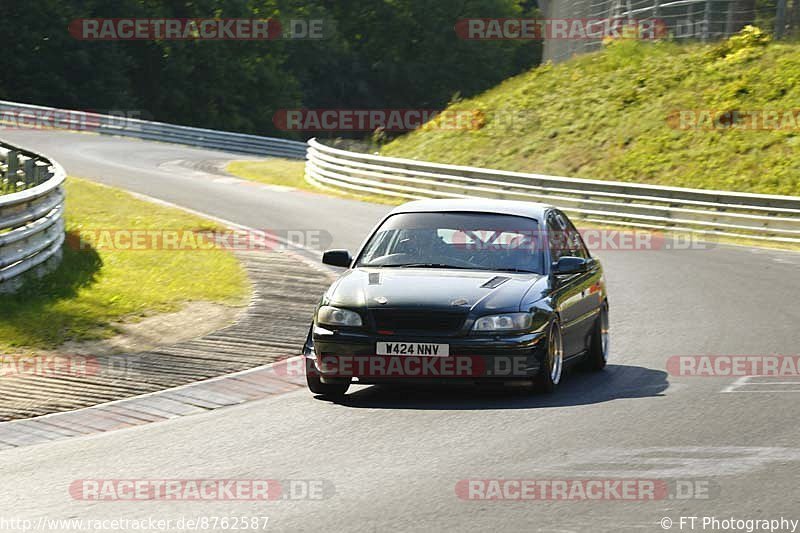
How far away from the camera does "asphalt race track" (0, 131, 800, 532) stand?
6.71m

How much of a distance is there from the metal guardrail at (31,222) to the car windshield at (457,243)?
4.94 metres

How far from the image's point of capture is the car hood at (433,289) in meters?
9.76

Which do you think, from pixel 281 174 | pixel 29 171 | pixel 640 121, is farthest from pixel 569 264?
pixel 281 174

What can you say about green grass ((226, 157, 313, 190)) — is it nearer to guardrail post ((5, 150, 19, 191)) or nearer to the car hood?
guardrail post ((5, 150, 19, 191))

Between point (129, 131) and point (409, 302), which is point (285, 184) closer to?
point (129, 131)

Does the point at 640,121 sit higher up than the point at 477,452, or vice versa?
the point at 477,452

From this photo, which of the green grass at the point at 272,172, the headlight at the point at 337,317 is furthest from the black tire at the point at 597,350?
the green grass at the point at 272,172

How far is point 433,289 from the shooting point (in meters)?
9.91

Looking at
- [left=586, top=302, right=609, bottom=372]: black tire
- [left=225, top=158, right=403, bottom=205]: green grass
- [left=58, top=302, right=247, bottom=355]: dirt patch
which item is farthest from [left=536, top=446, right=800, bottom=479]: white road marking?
[left=225, top=158, right=403, bottom=205]: green grass

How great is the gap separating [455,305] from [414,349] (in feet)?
1.44

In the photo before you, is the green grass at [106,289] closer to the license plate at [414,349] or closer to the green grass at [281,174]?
the license plate at [414,349]

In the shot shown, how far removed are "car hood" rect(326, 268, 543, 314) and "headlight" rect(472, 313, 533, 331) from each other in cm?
5

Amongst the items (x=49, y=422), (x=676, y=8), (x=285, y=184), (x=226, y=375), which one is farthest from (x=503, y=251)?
(x=676, y=8)

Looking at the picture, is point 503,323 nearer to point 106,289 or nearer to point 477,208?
point 477,208
